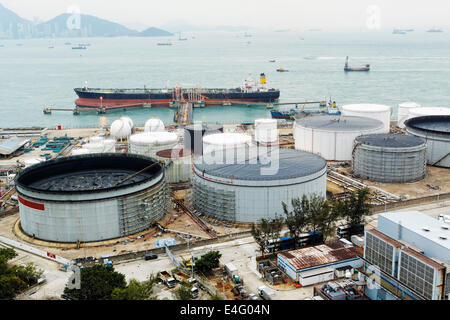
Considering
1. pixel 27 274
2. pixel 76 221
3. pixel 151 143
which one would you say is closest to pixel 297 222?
pixel 76 221

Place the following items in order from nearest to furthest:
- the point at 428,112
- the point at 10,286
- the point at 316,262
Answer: the point at 10,286 → the point at 316,262 → the point at 428,112

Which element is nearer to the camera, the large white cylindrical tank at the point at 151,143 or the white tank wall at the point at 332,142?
the large white cylindrical tank at the point at 151,143

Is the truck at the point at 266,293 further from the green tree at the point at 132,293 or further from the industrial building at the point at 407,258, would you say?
the green tree at the point at 132,293

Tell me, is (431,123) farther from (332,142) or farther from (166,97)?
(166,97)

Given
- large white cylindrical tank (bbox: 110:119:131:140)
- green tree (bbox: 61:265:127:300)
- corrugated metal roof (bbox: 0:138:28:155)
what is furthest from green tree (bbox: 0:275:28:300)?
large white cylindrical tank (bbox: 110:119:131:140)

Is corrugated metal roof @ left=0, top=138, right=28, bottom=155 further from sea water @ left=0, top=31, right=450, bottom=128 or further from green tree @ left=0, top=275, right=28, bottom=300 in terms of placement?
green tree @ left=0, top=275, right=28, bottom=300

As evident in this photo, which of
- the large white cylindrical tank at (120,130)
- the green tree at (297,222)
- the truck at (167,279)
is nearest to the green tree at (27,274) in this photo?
the truck at (167,279)

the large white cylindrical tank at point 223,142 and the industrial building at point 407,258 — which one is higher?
the large white cylindrical tank at point 223,142
